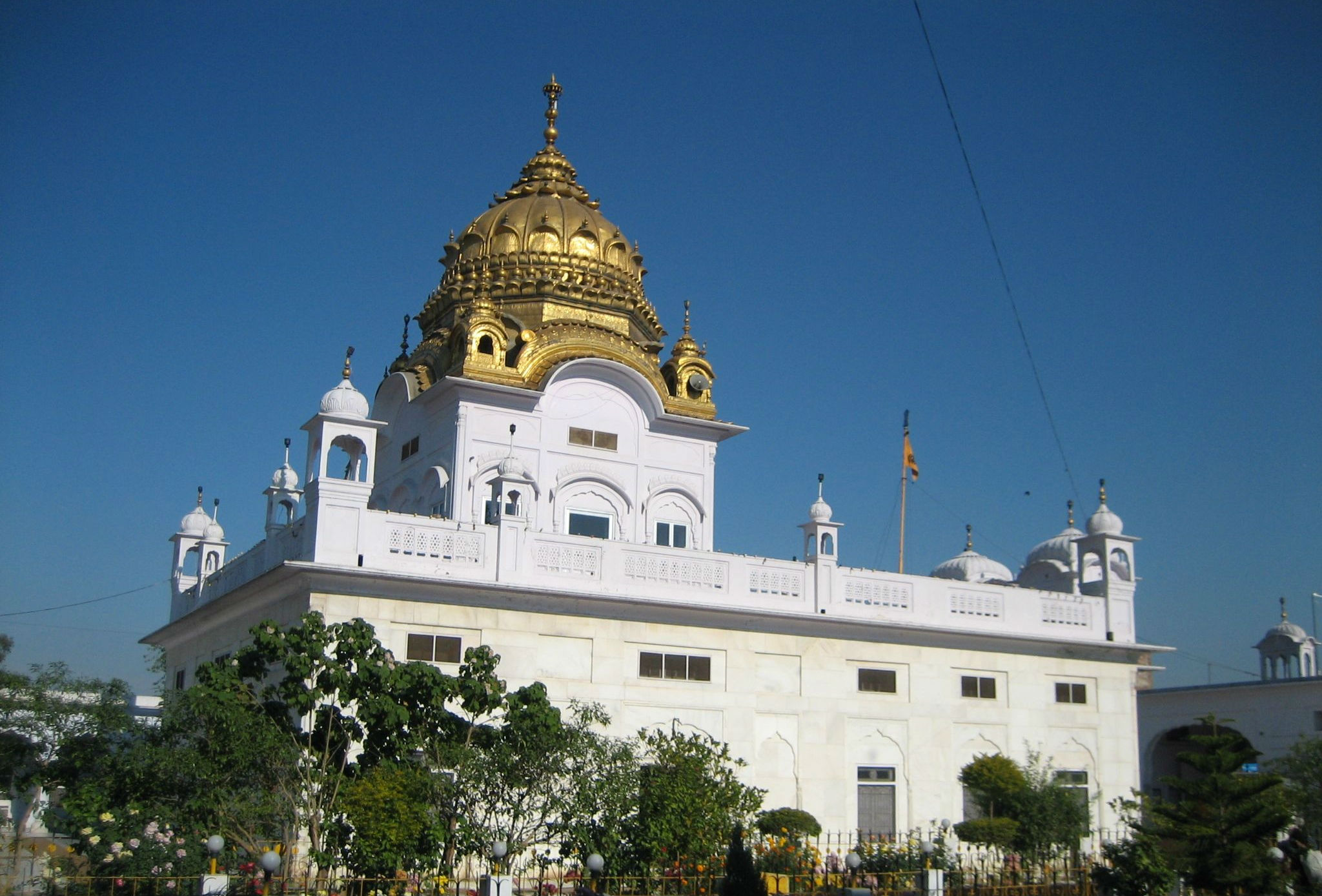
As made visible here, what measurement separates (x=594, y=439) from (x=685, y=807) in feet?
35.9

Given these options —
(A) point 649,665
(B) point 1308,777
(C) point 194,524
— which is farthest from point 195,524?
(B) point 1308,777

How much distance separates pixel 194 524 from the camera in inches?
1130

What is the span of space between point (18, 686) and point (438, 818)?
44.6 ft

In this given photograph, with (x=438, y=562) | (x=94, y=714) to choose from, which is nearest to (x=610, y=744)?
(x=438, y=562)

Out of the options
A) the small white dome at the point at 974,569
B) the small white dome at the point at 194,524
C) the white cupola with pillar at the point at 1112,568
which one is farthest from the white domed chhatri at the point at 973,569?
the small white dome at the point at 194,524

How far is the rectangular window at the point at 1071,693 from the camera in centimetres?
2580

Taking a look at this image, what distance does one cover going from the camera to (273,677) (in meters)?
21.2

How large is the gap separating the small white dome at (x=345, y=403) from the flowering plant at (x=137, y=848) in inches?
275

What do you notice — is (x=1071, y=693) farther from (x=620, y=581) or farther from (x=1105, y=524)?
(x=620, y=581)

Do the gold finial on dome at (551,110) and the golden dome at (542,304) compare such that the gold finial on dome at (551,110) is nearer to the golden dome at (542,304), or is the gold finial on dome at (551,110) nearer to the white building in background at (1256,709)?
the golden dome at (542,304)

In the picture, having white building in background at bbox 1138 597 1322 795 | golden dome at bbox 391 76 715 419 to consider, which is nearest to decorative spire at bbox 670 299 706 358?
golden dome at bbox 391 76 715 419

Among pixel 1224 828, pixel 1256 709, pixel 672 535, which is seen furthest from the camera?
pixel 1256 709

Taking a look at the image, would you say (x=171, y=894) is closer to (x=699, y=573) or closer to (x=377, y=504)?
(x=699, y=573)

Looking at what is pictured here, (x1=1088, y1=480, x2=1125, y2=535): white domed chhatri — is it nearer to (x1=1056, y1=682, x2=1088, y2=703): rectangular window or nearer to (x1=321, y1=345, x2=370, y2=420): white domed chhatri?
(x1=1056, y1=682, x2=1088, y2=703): rectangular window
